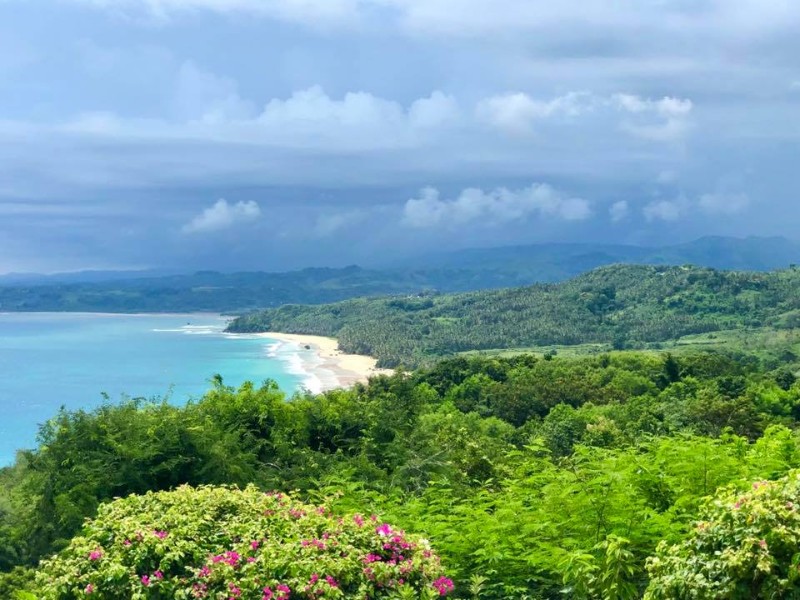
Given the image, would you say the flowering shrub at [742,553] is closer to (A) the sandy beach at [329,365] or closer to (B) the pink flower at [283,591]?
(B) the pink flower at [283,591]

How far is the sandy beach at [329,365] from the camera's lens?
314ft

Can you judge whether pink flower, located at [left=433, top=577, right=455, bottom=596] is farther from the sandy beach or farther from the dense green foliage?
the sandy beach

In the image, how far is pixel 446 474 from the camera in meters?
18.6

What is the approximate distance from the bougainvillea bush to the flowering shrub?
7.39 feet

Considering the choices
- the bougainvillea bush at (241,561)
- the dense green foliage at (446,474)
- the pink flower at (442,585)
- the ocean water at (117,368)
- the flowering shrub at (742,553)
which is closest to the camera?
the flowering shrub at (742,553)

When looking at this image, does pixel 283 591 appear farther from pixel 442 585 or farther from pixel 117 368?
pixel 117 368

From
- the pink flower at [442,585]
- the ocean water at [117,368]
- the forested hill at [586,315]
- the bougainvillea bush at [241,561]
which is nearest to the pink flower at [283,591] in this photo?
the bougainvillea bush at [241,561]

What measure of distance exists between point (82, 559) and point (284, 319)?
185350 mm

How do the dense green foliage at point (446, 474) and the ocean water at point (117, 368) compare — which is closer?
the dense green foliage at point (446, 474)

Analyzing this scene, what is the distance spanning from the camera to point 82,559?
25.7 ft

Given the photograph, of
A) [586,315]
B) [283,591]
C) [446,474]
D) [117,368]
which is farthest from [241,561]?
[586,315]

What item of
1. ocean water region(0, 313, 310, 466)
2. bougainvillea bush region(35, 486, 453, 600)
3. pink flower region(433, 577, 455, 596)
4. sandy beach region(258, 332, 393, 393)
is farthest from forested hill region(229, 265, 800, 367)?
pink flower region(433, 577, 455, 596)

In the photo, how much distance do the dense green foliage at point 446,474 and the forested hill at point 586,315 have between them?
295 feet

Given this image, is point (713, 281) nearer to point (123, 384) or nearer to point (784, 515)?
point (123, 384)
